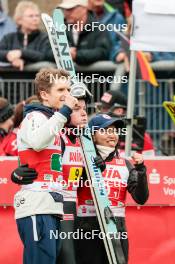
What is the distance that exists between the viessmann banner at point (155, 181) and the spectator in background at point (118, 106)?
124 cm

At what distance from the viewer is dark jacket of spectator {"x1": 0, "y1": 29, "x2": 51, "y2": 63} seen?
14336 millimetres

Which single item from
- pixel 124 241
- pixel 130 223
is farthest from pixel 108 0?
pixel 124 241

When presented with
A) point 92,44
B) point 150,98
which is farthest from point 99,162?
point 92,44

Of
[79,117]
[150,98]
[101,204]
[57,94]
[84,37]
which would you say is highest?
[57,94]

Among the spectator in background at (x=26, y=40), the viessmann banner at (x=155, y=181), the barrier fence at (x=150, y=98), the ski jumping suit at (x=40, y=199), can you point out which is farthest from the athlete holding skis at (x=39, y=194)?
the spectator in background at (x=26, y=40)

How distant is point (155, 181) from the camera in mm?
11125

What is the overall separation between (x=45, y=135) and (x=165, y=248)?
2.66m

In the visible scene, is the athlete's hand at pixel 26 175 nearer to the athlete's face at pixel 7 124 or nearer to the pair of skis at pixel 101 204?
the pair of skis at pixel 101 204

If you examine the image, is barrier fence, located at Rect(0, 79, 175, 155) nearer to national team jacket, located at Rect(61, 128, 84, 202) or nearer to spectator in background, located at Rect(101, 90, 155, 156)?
spectator in background, located at Rect(101, 90, 155, 156)

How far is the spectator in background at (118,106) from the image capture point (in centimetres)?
1245

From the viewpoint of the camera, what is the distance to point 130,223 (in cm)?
1109

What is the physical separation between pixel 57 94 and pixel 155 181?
84.2 inches

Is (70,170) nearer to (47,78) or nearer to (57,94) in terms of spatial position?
(57,94)

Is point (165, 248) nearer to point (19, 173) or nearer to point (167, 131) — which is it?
point (19, 173)
